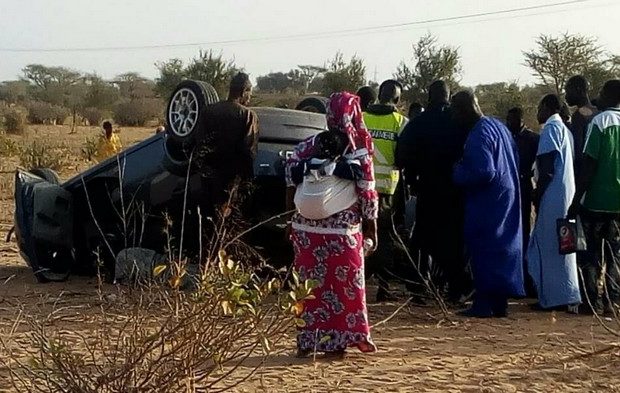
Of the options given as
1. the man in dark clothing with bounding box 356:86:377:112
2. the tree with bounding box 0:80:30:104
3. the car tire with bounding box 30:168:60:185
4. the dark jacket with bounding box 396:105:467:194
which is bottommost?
the car tire with bounding box 30:168:60:185

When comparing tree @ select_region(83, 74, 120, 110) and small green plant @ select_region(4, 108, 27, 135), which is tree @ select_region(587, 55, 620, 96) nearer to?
small green plant @ select_region(4, 108, 27, 135)

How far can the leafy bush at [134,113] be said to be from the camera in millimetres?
48594

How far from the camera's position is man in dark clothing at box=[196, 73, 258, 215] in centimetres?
755

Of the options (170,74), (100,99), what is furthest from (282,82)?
(170,74)

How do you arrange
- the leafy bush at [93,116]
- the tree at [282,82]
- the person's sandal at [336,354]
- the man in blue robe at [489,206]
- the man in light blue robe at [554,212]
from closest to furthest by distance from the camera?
the person's sandal at [336,354] < the man in blue robe at [489,206] < the man in light blue robe at [554,212] < the leafy bush at [93,116] < the tree at [282,82]

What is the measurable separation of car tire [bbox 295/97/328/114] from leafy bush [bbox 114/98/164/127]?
39.3 m

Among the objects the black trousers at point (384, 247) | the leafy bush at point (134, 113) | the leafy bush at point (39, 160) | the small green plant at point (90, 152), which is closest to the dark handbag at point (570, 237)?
the black trousers at point (384, 247)

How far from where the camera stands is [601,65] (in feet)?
120

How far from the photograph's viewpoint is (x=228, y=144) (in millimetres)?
7566

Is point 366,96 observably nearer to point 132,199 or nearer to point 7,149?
point 132,199

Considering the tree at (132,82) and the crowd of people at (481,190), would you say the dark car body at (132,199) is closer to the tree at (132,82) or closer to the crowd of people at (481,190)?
the crowd of people at (481,190)

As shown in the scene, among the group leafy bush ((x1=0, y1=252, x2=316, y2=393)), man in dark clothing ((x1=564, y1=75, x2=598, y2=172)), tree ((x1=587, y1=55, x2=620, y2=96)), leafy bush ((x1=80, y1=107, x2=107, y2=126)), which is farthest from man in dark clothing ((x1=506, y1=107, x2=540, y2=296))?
leafy bush ((x1=80, y1=107, x2=107, y2=126))

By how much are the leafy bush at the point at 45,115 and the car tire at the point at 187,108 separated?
43849 millimetres

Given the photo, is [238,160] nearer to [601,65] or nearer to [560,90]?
[560,90]
